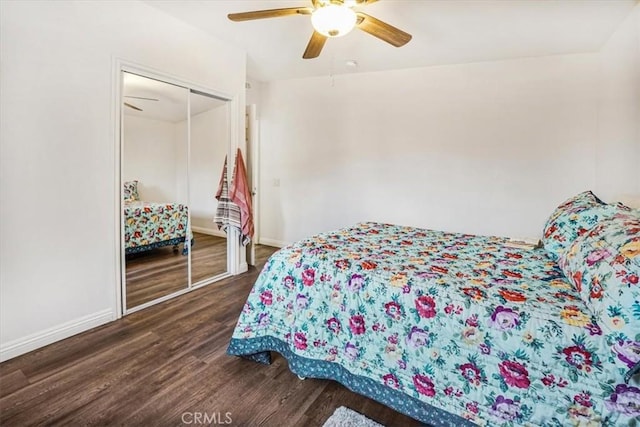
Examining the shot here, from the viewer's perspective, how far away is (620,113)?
273cm

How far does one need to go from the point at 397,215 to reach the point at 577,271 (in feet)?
9.02

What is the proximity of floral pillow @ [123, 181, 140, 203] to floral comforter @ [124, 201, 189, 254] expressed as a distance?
37 millimetres

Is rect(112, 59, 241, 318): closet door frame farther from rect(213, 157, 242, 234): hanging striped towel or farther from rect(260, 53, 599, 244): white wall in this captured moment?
rect(260, 53, 599, 244): white wall

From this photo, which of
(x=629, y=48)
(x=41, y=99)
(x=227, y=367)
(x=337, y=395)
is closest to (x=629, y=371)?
(x=337, y=395)

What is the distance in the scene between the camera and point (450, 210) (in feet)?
12.7

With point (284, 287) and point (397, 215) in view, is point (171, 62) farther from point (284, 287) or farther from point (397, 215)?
point (397, 215)

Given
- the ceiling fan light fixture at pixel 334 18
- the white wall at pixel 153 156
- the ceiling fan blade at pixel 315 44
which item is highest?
the ceiling fan blade at pixel 315 44

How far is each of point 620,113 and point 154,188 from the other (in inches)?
161

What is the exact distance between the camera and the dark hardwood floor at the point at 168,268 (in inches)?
112

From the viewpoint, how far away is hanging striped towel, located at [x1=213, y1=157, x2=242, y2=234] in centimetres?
351

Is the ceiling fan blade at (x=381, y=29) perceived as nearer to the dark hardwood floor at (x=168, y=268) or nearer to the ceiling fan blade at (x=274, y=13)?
the ceiling fan blade at (x=274, y=13)

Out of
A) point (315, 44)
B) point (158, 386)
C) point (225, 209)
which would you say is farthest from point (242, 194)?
point (158, 386)

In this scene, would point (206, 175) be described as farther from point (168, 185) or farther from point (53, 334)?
point (53, 334)

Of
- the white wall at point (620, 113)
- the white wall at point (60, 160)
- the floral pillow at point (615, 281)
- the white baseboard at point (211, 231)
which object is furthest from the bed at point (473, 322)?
the white baseboard at point (211, 231)
